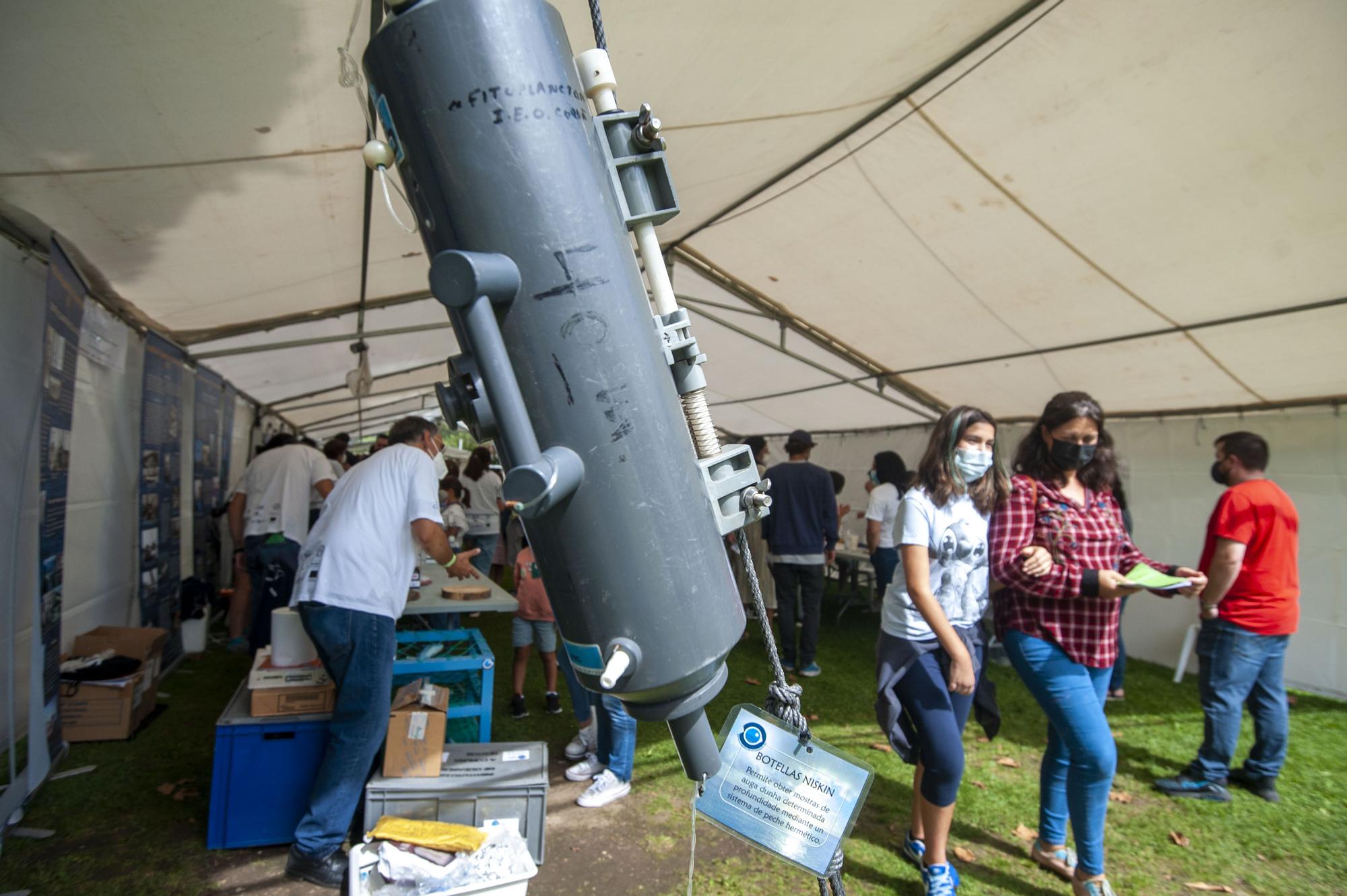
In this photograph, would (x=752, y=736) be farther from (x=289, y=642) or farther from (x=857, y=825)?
(x=289, y=642)

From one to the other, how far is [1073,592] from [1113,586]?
0.13m

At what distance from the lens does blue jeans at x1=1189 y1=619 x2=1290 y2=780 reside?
3.92m

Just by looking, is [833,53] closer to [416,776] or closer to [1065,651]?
[1065,651]

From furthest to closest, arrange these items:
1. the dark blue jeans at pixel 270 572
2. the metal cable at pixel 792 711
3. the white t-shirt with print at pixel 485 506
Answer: the white t-shirt with print at pixel 485 506
the dark blue jeans at pixel 270 572
the metal cable at pixel 792 711

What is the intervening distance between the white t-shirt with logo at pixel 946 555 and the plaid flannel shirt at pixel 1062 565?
78mm

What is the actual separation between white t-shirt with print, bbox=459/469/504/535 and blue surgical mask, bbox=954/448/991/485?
5447mm

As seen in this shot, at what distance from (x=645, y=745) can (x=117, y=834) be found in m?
2.49

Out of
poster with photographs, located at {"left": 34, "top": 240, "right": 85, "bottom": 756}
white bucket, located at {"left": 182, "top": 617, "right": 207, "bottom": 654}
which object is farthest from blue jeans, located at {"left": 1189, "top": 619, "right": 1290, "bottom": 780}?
white bucket, located at {"left": 182, "top": 617, "right": 207, "bottom": 654}

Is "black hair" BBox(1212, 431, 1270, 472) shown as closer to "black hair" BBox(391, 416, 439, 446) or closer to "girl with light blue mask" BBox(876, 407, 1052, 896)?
"girl with light blue mask" BBox(876, 407, 1052, 896)

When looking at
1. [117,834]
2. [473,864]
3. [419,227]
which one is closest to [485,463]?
[117,834]

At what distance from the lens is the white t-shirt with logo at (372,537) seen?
2889 mm

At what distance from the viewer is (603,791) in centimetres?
354

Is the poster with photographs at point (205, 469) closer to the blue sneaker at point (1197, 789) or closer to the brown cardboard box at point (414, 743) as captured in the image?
the brown cardboard box at point (414, 743)

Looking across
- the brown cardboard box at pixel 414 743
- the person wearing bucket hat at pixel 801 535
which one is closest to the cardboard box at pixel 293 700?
the brown cardboard box at pixel 414 743
